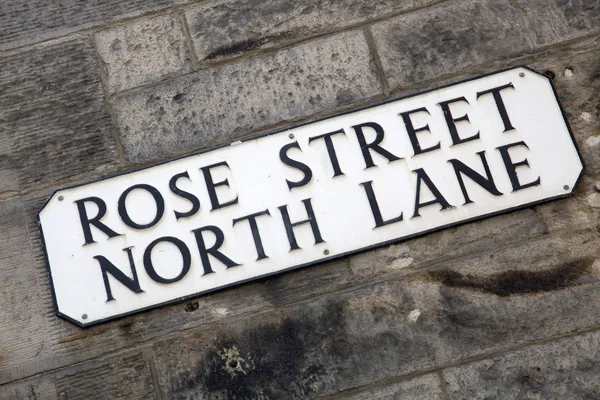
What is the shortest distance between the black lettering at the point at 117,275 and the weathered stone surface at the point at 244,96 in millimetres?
351

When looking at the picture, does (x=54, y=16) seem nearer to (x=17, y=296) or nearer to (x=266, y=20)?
(x=266, y=20)

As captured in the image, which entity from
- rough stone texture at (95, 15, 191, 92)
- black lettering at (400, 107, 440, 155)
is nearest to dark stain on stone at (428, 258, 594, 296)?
black lettering at (400, 107, 440, 155)

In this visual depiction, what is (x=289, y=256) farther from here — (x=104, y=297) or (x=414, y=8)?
(x=414, y=8)

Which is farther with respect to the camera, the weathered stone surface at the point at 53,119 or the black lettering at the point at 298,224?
the weathered stone surface at the point at 53,119

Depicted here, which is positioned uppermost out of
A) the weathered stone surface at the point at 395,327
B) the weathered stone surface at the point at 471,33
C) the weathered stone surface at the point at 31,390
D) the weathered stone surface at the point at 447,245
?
the weathered stone surface at the point at 471,33

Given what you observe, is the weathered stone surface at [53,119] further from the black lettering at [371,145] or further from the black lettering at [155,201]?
the black lettering at [371,145]

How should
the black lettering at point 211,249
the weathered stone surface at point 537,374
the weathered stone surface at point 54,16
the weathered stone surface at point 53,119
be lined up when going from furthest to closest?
the weathered stone surface at point 54,16 → the weathered stone surface at point 53,119 → the black lettering at point 211,249 → the weathered stone surface at point 537,374

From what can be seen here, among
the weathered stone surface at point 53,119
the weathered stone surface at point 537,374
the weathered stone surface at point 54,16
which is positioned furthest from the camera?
the weathered stone surface at point 54,16

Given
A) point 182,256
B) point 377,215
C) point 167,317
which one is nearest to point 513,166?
point 377,215

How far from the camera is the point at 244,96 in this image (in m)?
2.42

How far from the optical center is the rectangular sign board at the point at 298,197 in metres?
2.24

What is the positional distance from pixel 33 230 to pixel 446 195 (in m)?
1.34

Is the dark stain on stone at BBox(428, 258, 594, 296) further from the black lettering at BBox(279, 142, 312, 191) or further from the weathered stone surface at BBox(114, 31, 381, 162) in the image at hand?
the weathered stone surface at BBox(114, 31, 381, 162)

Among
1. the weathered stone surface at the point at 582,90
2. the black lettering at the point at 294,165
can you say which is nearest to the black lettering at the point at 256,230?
the black lettering at the point at 294,165
